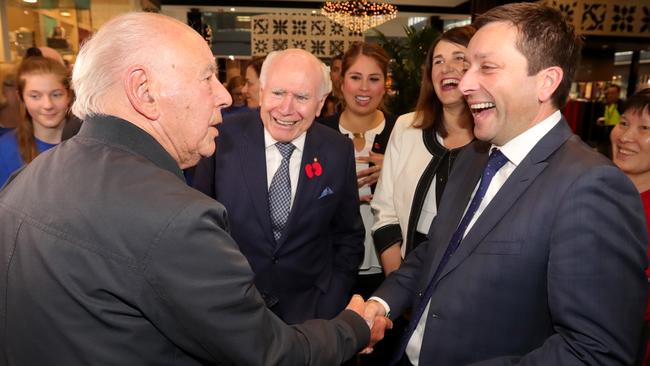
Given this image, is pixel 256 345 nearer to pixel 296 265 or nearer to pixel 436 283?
pixel 436 283

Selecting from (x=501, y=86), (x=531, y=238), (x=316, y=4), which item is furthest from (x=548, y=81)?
(x=316, y=4)

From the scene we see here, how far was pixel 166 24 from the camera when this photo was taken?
3.46 ft

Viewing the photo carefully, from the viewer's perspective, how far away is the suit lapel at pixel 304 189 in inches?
73.4

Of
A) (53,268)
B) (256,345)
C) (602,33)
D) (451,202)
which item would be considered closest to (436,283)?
(451,202)

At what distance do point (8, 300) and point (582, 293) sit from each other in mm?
1217

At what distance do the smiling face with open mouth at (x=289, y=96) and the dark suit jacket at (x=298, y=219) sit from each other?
0.08 m

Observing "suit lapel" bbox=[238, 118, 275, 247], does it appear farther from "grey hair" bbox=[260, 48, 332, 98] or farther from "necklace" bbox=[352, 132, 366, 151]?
"necklace" bbox=[352, 132, 366, 151]

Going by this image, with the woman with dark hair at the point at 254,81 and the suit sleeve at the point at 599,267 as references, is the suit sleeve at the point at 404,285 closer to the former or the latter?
the suit sleeve at the point at 599,267

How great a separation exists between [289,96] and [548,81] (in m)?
1.04

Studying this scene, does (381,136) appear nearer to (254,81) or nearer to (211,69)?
(211,69)

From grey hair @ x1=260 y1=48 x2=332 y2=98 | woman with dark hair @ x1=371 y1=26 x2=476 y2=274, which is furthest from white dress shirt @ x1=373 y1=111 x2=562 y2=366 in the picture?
grey hair @ x1=260 y1=48 x2=332 y2=98

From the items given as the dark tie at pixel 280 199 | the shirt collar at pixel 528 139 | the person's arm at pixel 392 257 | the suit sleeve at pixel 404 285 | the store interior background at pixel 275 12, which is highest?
the store interior background at pixel 275 12

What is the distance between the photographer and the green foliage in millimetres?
3910

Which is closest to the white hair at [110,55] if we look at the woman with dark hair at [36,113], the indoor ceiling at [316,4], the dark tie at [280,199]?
the dark tie at [280,199]
